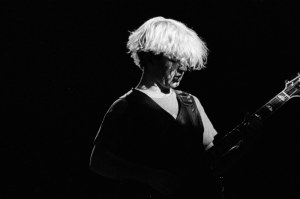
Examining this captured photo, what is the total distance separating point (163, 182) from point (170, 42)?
716 millimetres

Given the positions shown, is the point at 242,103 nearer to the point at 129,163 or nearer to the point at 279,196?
the point at 279,196

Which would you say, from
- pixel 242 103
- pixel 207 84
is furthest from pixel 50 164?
pixel 242 103

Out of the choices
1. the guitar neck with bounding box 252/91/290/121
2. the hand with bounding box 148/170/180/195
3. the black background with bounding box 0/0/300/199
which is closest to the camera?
the hand with bounding box 148/170/180/195

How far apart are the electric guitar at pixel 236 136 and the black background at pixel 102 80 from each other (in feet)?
1.99

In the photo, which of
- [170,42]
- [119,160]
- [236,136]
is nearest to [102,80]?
[170,42]

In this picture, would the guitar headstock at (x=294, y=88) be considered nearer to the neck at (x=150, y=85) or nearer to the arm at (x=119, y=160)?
the neck at (x=150, y=85)

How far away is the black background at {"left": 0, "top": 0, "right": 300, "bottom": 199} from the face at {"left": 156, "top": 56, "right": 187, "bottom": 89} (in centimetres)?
92

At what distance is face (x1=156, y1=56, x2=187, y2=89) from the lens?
1517 mm

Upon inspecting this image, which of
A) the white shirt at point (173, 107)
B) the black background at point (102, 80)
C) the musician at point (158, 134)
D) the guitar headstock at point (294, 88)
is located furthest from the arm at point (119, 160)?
the black background at point (102, 80)

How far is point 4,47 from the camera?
2.24 metres

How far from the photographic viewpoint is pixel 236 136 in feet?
5.25

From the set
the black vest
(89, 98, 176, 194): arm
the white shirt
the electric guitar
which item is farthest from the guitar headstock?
(89, 98, 176, 194): arm

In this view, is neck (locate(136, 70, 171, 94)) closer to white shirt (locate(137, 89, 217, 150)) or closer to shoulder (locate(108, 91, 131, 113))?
white shirt (locate(137, 89, 217, 150))

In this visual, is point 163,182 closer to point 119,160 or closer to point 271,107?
point 119,160
